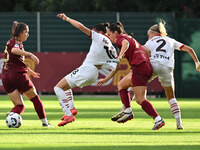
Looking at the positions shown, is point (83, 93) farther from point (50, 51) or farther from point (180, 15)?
point (180, 15)

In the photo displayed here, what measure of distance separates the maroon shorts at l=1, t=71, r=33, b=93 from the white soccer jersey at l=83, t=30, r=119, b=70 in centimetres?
140

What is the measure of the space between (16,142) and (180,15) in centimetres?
2212

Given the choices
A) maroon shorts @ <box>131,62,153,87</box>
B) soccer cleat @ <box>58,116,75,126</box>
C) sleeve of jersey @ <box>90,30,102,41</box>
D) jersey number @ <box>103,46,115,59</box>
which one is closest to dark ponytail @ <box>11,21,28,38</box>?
sleeve of jersey @ <box>90,30,102,41</box>

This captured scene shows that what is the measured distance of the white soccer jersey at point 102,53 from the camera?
40.1 feet

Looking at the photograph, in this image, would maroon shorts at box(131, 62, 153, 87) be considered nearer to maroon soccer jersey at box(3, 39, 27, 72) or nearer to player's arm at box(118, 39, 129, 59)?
player's arm at box(118, 39, 129, 59)

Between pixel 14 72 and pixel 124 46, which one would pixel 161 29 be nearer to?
pixel 124 46

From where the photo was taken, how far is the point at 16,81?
37.5 feet

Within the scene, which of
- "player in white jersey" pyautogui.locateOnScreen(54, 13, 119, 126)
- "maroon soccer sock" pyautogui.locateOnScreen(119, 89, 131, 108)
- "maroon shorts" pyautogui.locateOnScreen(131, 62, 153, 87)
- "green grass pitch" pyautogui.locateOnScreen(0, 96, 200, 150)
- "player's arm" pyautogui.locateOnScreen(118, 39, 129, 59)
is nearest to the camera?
"green grass pitch" pyautogui.locateOnScreen(0, 96, 200, 150)

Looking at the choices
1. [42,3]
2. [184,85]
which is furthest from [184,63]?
[42,3]

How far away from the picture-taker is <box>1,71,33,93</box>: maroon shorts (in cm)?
1143

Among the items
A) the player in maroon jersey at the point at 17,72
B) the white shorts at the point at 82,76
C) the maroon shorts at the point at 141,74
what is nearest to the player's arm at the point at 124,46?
the maroon shorts at the point at 141,74

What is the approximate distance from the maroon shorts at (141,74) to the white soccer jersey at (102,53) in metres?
0.85

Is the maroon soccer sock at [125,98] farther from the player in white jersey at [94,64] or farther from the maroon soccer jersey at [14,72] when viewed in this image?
the maroon soccer jersey at [14,72]

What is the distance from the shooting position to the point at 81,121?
13.6m
